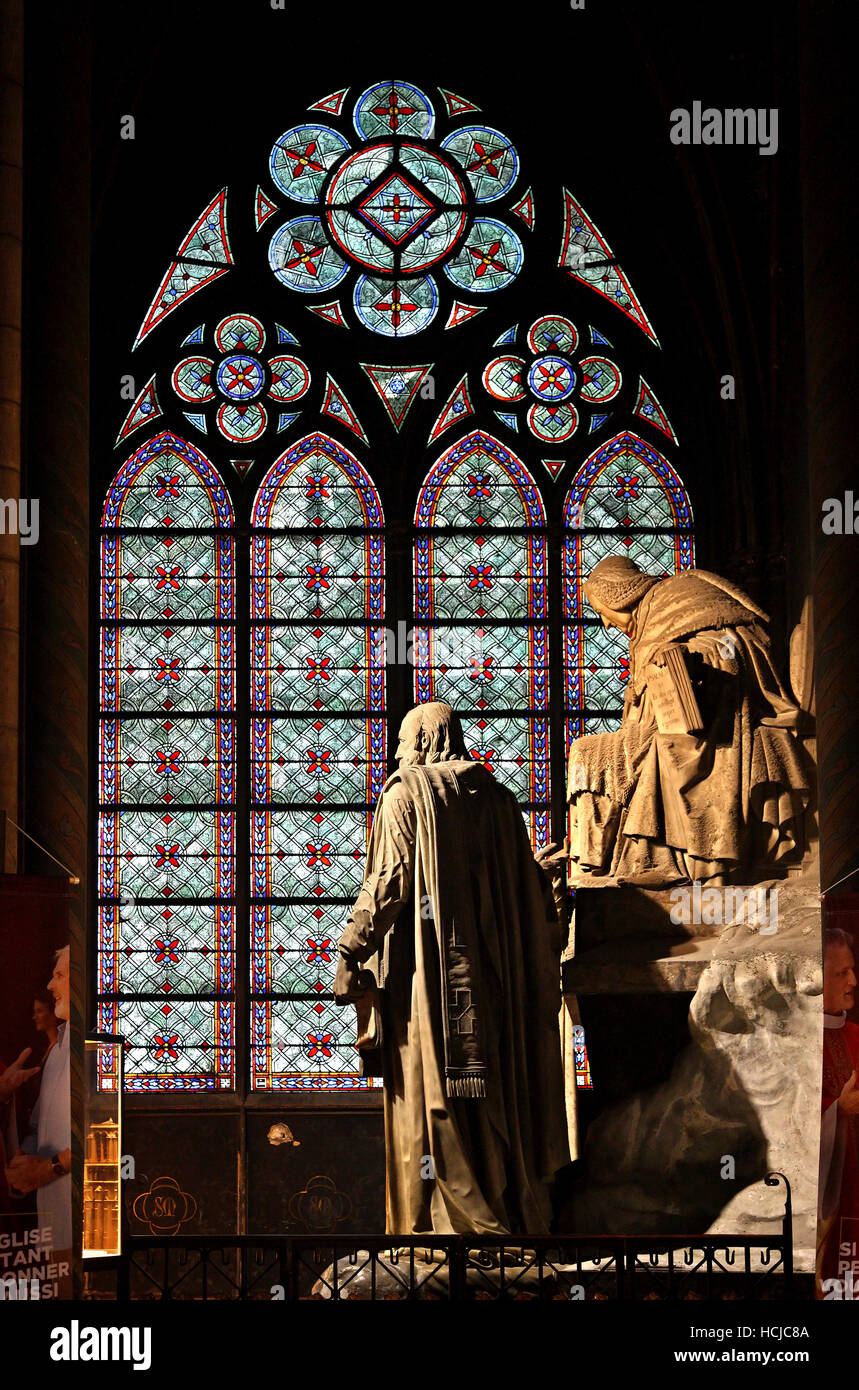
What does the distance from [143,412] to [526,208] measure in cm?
340

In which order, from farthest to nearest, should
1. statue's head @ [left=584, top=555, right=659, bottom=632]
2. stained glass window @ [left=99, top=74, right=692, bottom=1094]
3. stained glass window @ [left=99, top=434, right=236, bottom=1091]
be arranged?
stained glass window @ [left=99, top=74, right=692, bottom=1094], stained glass window @ [left=99, top=434, right=236, bottom=1091], statue's head @ [left=584, top=555, right=659, bottom=632]

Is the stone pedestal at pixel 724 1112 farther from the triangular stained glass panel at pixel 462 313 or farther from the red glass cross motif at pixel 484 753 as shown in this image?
the triangular stained glass panel at pixel 462 313

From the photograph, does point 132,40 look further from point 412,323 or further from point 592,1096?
point 592,1096

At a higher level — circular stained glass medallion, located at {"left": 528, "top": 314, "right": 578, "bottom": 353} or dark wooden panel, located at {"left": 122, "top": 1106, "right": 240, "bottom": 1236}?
circular stained glass medallion, located at {"left": 528, "top": 314, "right": 578, "bottom": 353}

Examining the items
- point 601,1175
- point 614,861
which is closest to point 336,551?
point 614,861

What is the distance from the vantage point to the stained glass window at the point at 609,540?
685 inches

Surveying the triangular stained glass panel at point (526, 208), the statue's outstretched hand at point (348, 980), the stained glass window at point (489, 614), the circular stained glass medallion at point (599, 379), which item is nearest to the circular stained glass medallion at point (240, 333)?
the stained glass window at point (489, 614)

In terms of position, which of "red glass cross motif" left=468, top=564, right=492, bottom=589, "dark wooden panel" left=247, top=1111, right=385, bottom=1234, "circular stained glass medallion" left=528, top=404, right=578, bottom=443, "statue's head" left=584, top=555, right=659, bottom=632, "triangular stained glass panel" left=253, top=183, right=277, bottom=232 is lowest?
"dark wooden panel" left=247, top=1111, right=385, bottom=1234

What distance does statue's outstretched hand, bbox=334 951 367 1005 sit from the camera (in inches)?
385

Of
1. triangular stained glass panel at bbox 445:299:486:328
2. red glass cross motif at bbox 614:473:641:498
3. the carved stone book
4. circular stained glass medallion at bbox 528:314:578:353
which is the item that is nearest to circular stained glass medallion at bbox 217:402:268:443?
triangular stained glass panel at bbox 445:299:486:328

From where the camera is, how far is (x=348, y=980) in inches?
386

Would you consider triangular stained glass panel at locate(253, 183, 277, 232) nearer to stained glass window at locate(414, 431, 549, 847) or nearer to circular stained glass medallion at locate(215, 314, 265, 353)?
circular stained glass medallion at locate(215, 314, 265, 353)

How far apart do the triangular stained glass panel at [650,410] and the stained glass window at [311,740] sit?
7.17 ft

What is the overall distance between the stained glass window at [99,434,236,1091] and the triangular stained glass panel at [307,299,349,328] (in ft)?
4.86
